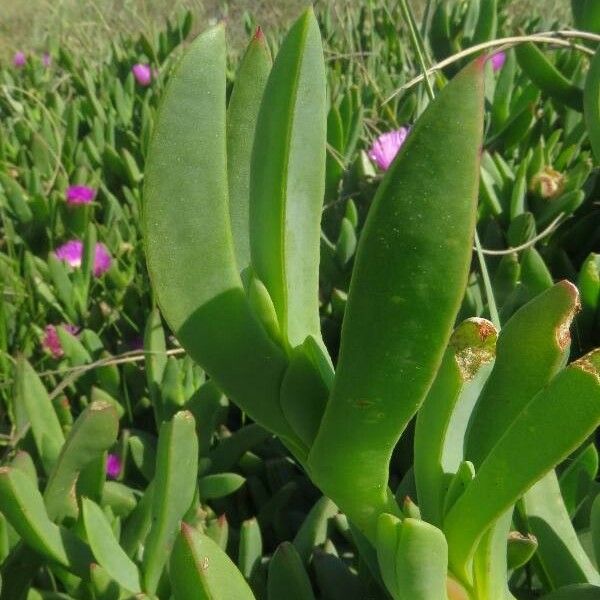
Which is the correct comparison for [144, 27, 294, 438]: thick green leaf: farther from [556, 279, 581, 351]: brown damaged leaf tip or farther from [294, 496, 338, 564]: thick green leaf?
[294, 496, 338, 564]: thick green leaf

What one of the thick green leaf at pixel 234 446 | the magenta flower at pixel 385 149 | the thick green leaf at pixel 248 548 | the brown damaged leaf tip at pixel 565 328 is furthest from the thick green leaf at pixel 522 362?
the magenta flower at pixel 385 149

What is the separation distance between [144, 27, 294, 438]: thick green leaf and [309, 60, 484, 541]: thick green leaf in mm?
48

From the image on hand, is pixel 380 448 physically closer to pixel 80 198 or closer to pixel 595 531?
pixel 595 531

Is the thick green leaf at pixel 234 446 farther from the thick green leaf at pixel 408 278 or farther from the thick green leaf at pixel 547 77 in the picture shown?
the thick green leaf at pixel 547 77

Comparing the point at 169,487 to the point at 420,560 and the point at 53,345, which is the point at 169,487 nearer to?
the point at 420,560

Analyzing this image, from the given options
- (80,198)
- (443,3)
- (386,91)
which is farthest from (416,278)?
(386,91)

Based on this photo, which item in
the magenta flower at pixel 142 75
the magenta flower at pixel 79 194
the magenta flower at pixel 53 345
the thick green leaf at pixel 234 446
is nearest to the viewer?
the thick green leaf at pixel 234 446

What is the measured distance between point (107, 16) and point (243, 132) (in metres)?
3.54

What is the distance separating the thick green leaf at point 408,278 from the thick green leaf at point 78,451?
9.1 inches

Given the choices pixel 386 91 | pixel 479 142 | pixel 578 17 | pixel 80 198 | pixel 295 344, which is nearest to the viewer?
pixel 479 142

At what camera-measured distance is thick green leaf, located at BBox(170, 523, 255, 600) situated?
42 centimetres

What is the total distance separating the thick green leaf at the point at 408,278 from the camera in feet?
1.02

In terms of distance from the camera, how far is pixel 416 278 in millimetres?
334

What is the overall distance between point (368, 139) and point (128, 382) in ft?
2.02
